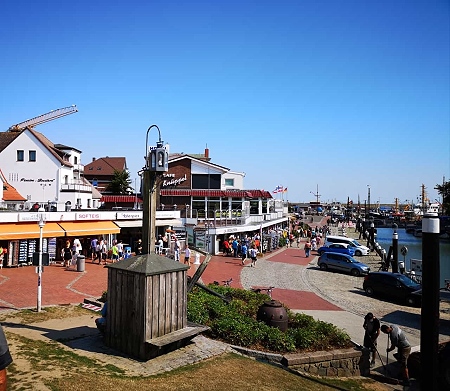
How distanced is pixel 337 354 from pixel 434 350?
276 centimetres

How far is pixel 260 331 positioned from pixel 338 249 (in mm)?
27463

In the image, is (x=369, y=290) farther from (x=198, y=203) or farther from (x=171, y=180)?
(x=171, y=180)

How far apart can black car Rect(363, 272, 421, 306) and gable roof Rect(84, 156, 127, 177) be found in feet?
207

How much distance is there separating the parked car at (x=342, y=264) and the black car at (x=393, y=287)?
6410 mm

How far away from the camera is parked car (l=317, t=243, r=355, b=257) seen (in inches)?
A: 1447

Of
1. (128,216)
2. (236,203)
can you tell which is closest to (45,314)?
(128,216)

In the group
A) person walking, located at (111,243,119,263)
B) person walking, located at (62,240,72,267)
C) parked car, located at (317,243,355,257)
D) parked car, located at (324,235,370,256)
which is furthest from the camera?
parked car, located at (324,235,370,256)

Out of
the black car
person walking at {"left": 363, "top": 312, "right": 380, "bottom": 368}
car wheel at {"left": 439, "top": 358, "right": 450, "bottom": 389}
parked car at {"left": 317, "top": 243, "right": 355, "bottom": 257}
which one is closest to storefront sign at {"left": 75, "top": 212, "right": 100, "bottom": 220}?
the black car

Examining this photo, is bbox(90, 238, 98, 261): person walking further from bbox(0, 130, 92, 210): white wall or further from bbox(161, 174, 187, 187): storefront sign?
bbox(161, 174, 187, 187): storefront sign

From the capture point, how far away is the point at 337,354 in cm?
1077

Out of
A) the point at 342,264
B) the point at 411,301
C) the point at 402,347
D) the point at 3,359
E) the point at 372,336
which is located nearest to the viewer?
the point at 3,359

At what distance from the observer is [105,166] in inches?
3152

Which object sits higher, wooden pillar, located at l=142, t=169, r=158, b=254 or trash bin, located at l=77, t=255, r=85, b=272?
wooden pillar, located at l=142, t=169, r=158, b=254

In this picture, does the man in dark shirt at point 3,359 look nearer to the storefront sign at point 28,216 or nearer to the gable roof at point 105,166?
the storefront sign at point 28,216
